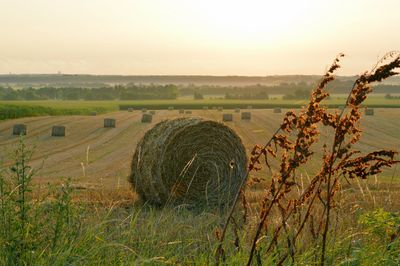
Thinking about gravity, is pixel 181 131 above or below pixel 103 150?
above

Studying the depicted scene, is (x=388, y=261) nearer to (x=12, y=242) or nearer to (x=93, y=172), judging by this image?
(x=12, y=242)

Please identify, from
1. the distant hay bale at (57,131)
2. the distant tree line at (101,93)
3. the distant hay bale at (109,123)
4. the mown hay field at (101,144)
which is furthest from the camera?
the distant tree line at (101,93)

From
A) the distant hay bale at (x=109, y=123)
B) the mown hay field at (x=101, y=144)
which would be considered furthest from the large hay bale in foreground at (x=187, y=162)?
the distant hay bale at (x=109, y=123)

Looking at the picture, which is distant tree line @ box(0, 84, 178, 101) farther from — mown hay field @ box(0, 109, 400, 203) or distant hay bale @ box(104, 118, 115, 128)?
distant hay bale @ box(104, 118, 115, 128)

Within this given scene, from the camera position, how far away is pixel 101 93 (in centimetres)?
10519

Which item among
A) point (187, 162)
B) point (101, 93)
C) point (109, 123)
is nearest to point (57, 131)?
point (109, 123)

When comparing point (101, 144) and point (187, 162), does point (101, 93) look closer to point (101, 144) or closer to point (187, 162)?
point (101, 144)

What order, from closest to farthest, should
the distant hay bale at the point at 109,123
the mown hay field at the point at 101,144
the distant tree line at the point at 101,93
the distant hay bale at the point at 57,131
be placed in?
the mown hay field at the point at 101,144
the distant hay bale at the point at 57,131
the distant hay bale at the point at 109,123
the distant tree line at the point at 101,93

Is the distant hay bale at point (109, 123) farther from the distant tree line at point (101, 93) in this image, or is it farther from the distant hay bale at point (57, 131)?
the distant tree line at point (101, 93)

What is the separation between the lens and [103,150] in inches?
923

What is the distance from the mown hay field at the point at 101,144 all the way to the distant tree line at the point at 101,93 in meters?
65.8

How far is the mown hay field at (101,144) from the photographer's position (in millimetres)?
15664

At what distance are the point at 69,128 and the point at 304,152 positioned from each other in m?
31.5

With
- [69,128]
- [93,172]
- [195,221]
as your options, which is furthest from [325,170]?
[69,128]
